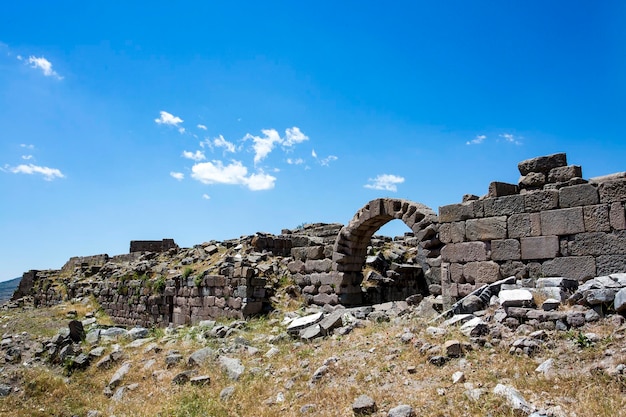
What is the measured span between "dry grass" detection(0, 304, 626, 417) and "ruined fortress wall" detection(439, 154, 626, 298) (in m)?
2.14

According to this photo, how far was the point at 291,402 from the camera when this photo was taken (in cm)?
616

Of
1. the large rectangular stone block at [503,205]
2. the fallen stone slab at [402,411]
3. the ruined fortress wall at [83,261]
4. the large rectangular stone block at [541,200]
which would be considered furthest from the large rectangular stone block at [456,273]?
the ruined fortress wall at [83,261]

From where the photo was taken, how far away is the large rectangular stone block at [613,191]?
7828 mm

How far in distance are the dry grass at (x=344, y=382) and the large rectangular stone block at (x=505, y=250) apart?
223 centimetres

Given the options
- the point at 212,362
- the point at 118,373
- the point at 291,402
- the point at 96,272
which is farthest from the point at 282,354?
the point at 96,272

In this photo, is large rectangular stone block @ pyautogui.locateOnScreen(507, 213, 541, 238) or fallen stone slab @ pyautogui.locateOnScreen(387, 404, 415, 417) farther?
large rectangular stone block @ pyautogui.locateOnScreen(507, 213, 541, 238)

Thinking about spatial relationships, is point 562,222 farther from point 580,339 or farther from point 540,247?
point 580,339

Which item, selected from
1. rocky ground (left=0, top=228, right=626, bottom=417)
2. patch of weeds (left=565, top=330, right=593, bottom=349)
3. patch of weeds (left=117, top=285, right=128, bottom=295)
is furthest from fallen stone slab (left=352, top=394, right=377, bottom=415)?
patch of weeds (left=117, top=285, right=128, bottom=295)

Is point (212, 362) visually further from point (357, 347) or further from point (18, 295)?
point (18, 295)

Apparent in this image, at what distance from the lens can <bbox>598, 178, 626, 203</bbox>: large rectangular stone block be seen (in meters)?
7.83

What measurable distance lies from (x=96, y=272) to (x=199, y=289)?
12270 mm

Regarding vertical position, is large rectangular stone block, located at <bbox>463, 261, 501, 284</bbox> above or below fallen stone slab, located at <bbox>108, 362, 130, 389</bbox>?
above

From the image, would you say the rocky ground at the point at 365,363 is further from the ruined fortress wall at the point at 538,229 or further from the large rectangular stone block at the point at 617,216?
the large rectangular stone block at the point at 617,216

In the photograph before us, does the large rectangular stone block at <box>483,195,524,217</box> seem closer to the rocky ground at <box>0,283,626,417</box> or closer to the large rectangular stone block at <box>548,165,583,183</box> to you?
the large rectangular stone block at <box>548,165,583,183</box>
